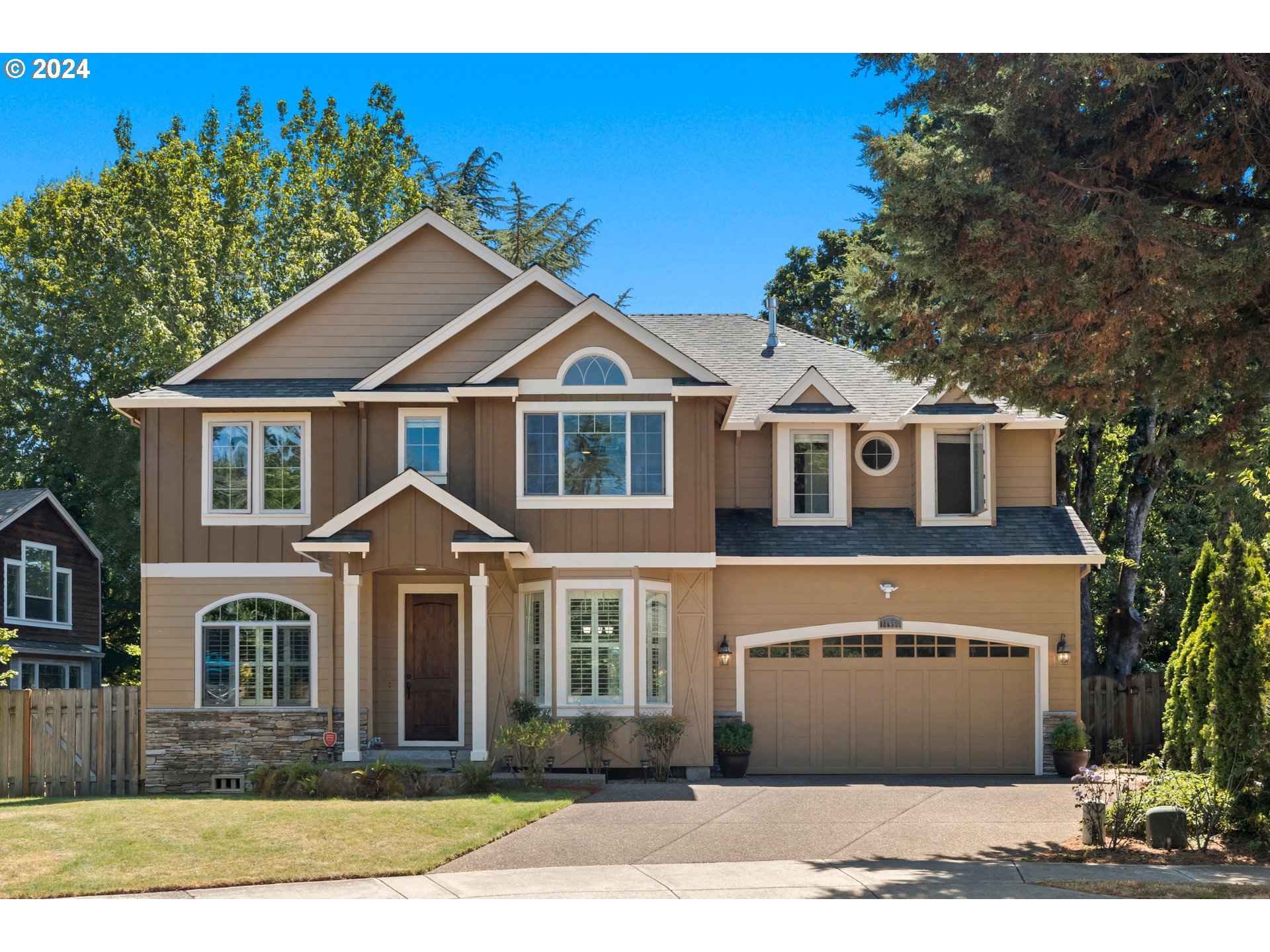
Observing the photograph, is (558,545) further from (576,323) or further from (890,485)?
(890,485)

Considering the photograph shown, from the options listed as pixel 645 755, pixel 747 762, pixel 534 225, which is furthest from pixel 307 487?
pixel 534 225

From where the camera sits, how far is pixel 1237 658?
487 inches

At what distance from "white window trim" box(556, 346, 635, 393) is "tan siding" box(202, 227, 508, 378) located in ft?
7.53

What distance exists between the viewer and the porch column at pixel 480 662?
16.7 meters

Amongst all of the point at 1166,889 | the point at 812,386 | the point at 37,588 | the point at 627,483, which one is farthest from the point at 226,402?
the point at 1166,889

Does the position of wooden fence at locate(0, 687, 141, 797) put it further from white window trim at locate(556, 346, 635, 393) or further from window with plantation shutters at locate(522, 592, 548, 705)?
white window trim at locate(556, 346, 635, 393)

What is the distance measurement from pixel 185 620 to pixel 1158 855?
12.8m

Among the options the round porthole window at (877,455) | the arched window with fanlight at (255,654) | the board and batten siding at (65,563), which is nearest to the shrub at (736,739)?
the round porthole window at (877,455)

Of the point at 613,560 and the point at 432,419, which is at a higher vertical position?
the point at 432,419

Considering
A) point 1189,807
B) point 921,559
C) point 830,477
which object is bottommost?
point 1189,807

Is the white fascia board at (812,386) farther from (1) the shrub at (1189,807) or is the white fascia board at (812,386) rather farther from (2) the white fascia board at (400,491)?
(1) the shrub at (1189,807)

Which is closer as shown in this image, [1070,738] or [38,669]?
[1070,738]

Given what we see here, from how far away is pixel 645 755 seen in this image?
17.3m

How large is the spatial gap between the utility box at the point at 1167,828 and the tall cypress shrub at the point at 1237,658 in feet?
2.92
